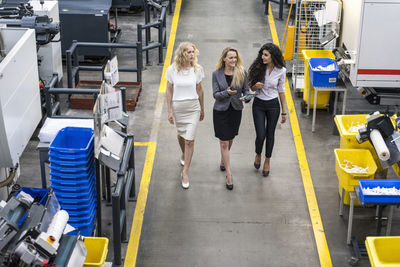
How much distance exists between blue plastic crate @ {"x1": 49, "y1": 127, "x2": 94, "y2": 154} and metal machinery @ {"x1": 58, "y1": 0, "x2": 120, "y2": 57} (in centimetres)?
602

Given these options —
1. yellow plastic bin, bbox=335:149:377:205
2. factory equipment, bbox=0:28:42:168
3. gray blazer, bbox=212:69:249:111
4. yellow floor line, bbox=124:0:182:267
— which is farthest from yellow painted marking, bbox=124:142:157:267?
yellow plastic bin, bbox=335:149:377:205

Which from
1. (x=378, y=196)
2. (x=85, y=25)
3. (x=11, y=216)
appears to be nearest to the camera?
(x=11, y=216)

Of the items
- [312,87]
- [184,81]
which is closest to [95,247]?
[184,81]

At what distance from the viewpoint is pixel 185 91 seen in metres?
9.02

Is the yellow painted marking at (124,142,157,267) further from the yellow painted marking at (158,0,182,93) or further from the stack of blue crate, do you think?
the yellow painted marking at (158,0,182,93)

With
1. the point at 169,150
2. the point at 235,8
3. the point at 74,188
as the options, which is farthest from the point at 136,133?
the point at 235,8

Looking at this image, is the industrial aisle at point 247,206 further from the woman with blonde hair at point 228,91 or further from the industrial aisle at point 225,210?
the woman with blonde hair at point 228,91

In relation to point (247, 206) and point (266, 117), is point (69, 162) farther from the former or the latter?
point (266, 117)

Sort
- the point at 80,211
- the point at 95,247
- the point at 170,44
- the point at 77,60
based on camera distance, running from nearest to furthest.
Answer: the point at 95,247 < the point at 80,211 < the point at 77,60 < the point at 170,44

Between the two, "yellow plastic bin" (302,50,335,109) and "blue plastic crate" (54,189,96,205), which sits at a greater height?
"yellow plastic bin" (302,50,335,109)

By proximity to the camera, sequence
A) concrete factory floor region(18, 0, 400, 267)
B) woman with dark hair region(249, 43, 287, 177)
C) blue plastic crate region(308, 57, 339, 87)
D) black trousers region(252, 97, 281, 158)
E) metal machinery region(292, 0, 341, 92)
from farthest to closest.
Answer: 1. metal machinery region(292, 0, 341, 92)
2. blue plastic crate region(308, 57, 339, 87)
3. black trousers region(252, 97, 281, 158)
4. woman with dark hair region(249, 43, 287, 177)
5. concrete factory floor region(18, 0, 400, 267)

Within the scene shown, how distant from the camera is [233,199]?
927cm

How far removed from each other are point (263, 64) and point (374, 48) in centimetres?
195

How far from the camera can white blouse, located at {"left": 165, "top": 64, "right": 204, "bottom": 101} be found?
29.4 feet
